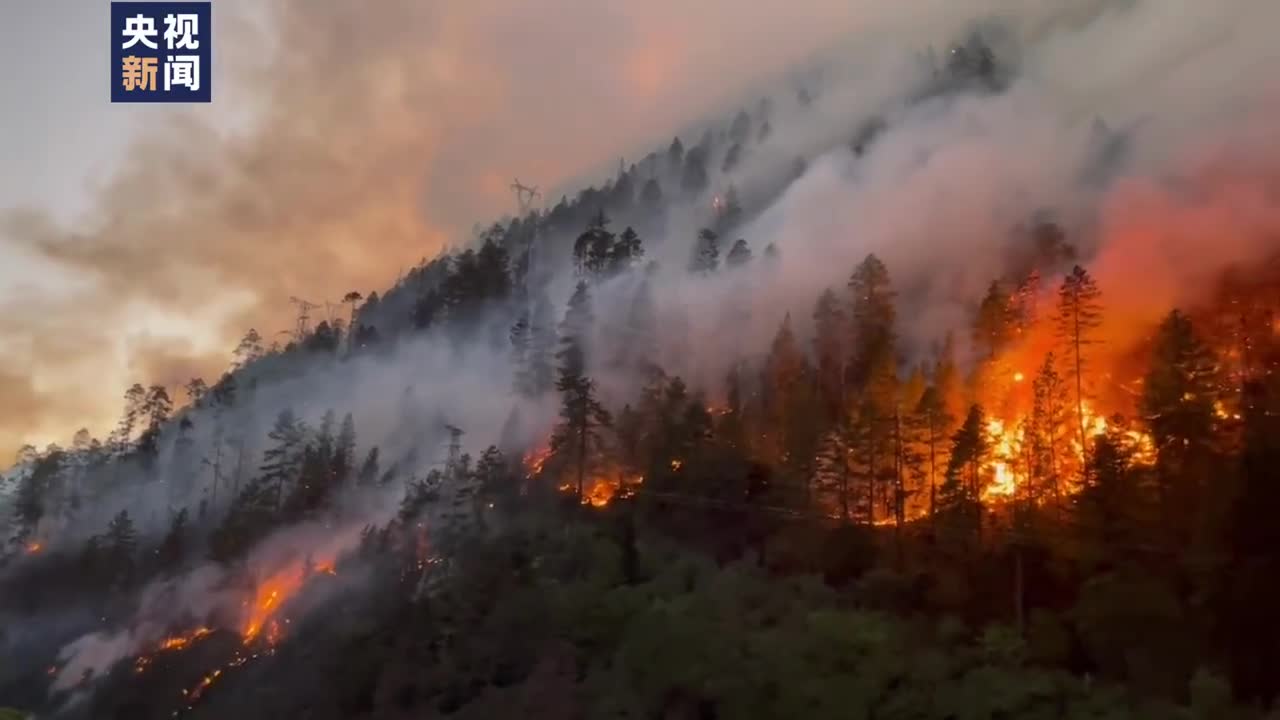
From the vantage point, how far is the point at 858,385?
64375 mm

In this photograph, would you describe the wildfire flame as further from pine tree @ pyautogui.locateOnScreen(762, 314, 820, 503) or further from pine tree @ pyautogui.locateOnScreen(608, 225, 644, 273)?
pine tree @ pyautogui.locateOnScreen(608, 225, 644, 273)

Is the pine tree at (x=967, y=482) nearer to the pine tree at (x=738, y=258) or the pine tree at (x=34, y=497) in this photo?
the pine tree at (x=738, y=258)

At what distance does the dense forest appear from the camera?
3597 cm

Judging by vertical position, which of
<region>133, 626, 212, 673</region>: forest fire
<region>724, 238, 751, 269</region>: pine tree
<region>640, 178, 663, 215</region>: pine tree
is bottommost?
<region>133, 626, 212, 673</region>: forest fire

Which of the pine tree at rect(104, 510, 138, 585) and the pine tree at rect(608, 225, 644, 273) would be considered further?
the pine tree at rect(608, 225, 644, 273)

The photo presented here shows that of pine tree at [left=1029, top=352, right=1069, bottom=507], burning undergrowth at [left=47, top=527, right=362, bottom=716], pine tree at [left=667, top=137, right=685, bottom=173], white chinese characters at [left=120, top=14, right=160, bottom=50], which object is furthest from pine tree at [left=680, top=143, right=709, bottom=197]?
white chinese characters at [left=120, top=14, right=160, bottom=50]

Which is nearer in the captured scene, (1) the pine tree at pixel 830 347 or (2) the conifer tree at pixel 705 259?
(1) the pine tree at pixel 830 347

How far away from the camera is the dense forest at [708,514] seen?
118 ft

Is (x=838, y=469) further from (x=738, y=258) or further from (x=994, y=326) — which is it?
(x=738, y=258)

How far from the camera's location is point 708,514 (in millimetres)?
53719

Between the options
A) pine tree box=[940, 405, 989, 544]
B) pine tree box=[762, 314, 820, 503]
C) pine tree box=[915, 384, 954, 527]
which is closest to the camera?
pine tree box=[940, 405, 989, 544]

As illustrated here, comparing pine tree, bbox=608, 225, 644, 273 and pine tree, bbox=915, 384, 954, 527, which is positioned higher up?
pine tree, bbox=608, 225, 644, 273

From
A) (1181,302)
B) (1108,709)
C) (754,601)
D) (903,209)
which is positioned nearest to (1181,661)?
(1108,709)

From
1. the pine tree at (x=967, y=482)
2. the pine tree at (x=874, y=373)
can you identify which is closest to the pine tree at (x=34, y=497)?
the pine tree at (x=874, y=373)
